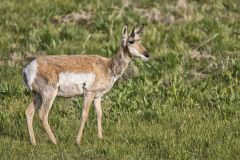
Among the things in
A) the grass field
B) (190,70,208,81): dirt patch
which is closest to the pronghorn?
the grass field

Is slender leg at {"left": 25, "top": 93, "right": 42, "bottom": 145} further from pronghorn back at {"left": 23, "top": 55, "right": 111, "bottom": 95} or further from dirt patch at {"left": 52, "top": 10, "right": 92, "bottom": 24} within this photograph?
dirt patch at {"left": 52, "top": 10, "right": 92, "bottom": 24}

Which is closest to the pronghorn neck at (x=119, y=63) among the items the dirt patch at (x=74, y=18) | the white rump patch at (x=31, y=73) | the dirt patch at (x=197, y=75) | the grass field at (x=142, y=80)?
the grass field at (x=142, y=80)

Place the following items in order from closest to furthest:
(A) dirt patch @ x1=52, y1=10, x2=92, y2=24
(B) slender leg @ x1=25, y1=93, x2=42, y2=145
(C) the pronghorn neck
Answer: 1. (B) slender leg @ x1=25, y1=93, x2=42, y2=145
2. (C) the pronghorn neck
3. (A) dirt patch @ x1=52, y1=10, x2=92, y2=24

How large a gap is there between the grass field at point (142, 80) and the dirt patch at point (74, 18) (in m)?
0.03

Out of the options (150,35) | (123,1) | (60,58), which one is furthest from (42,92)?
(123,1)

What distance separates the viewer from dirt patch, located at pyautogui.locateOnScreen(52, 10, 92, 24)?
757 inches

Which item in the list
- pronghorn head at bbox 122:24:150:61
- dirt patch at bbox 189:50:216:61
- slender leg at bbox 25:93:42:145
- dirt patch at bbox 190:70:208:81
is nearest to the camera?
slender leg at bbox 25:93:42:145

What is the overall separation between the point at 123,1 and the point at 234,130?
29.1 feet

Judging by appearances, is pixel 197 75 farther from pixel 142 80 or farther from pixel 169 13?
pixel 169 13

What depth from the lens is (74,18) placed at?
19328mm

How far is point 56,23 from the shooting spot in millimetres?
19219

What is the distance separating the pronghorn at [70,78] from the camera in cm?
1155

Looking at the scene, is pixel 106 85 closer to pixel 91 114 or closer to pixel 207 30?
pixel 91 114

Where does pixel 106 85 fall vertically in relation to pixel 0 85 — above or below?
above
